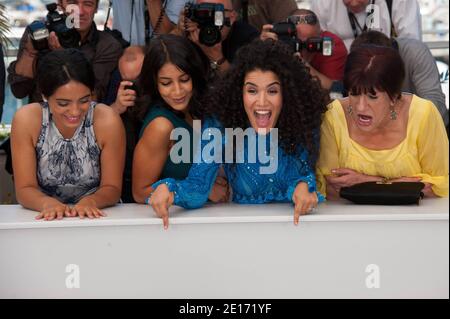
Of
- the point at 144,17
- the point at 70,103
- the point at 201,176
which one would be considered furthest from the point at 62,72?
the point at 144,17

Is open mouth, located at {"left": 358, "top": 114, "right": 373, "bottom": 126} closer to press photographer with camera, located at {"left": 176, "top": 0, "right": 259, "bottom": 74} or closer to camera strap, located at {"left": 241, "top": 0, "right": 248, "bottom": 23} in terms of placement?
press photographer with camera, located at {"left": 176, "top": 0, "right": 259, "bottom": 74}

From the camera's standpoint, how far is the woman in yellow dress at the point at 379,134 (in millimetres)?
2617

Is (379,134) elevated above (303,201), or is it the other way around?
(379,134)

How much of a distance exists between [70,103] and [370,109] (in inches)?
39.9

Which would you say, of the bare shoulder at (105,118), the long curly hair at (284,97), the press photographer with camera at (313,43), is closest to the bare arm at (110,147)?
the bare shoulder at (105,118)

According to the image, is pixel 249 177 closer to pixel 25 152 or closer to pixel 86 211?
pixel 86 211

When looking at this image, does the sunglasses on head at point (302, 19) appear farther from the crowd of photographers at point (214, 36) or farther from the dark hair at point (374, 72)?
the dark hair at point (374, 72)

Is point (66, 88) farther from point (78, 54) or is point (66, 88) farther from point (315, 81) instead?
point (315, 81)

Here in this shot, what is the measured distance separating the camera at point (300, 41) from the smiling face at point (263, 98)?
27.8 inches

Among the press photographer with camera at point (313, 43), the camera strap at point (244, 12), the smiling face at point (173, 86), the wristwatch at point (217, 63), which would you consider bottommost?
the smiling face at point (173, 86)

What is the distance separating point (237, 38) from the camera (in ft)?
11.0
